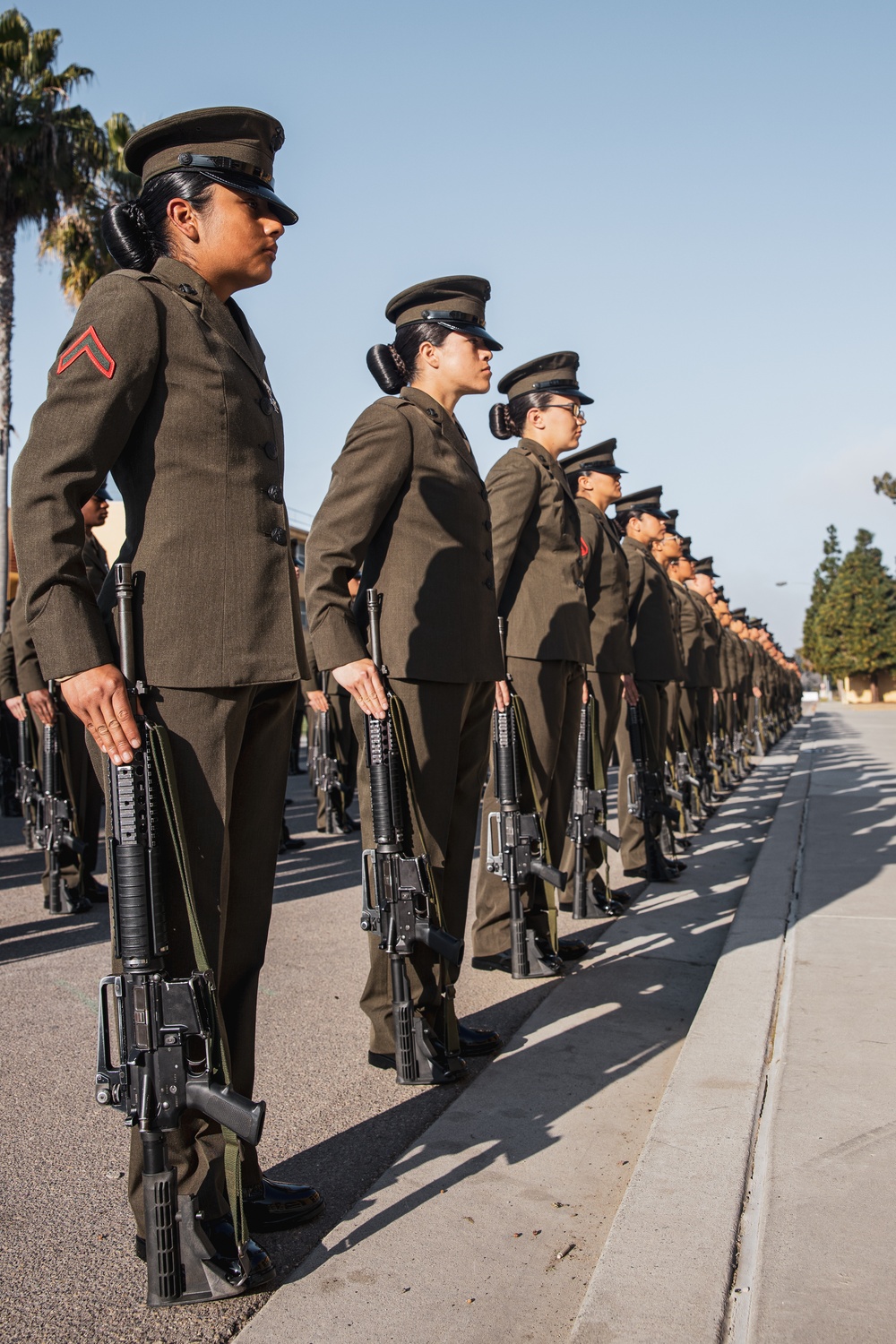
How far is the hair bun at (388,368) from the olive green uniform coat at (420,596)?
0.15 meters

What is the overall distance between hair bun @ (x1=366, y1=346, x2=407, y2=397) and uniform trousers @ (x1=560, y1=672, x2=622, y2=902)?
2643mm

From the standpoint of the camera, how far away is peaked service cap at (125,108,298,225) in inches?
104

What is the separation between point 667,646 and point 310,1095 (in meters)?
5.22

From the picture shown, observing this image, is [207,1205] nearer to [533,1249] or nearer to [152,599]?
[533,1249]

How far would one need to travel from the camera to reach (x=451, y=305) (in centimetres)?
412

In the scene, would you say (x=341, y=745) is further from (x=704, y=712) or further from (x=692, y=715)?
(x=704, y=712)

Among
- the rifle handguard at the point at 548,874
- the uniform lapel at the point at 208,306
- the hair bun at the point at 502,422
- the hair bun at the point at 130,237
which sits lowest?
the rifle handguard at the point at 548,874

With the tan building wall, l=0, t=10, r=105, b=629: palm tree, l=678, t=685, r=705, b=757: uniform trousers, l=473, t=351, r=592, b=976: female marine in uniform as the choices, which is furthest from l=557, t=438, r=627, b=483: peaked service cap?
the tan building wall

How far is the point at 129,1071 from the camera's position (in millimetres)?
2354

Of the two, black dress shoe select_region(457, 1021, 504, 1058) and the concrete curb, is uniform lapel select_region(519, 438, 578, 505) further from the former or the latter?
black dress shoe select_region(457, 1021, 504, 1058)

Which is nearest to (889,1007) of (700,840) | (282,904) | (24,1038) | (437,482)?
(437,482)

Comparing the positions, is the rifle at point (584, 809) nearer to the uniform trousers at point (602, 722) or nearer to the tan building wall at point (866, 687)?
the uniform trousers at point (602, 722)

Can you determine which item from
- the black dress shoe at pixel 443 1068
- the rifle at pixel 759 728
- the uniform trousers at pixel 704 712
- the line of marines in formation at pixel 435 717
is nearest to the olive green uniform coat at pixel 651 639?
the line of marines in formation at pixel 435 717

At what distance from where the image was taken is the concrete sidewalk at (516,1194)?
2.29m
